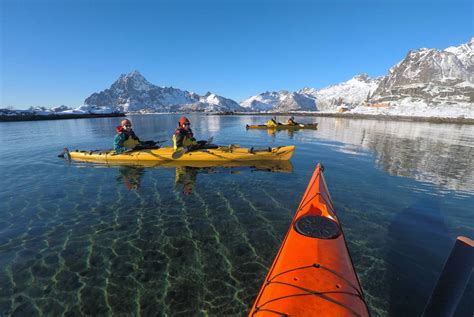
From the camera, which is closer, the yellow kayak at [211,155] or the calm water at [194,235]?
the calm water at [194,235]

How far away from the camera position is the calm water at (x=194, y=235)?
19.0 ft

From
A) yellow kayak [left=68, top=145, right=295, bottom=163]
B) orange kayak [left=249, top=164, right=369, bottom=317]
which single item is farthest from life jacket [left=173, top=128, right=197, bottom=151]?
orange kayak [left=249, top=164, right=369, bottom=317]

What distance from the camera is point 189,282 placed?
20.5 feet

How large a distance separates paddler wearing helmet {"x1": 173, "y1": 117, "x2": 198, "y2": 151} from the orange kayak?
13159mm

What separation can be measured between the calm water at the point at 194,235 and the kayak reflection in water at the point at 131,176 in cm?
14

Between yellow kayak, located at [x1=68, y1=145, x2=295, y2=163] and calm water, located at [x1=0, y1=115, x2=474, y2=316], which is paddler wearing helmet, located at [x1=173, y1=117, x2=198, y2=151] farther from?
calm water, located at [x1=0, y1=115, x2=474, y2=316]

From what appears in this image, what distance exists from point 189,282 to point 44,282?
395cm

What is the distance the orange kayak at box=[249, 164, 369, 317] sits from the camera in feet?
12.5

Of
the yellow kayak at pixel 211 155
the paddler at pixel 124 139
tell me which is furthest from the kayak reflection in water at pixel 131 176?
the paddler at pixel 124 139

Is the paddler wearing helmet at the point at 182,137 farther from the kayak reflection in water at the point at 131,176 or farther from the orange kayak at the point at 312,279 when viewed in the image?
the orange kayak at the point at 312,279

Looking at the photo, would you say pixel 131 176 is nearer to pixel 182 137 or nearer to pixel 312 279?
pixel 182 137

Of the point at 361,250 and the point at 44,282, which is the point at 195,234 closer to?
the point at 44,282

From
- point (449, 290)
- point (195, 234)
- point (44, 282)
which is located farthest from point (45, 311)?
point (449, 290)

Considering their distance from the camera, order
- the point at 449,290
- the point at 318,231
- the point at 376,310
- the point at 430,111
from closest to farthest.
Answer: the point at 449,290 → the point at 376,310 → the point at 318,231 → the point at 430,111
